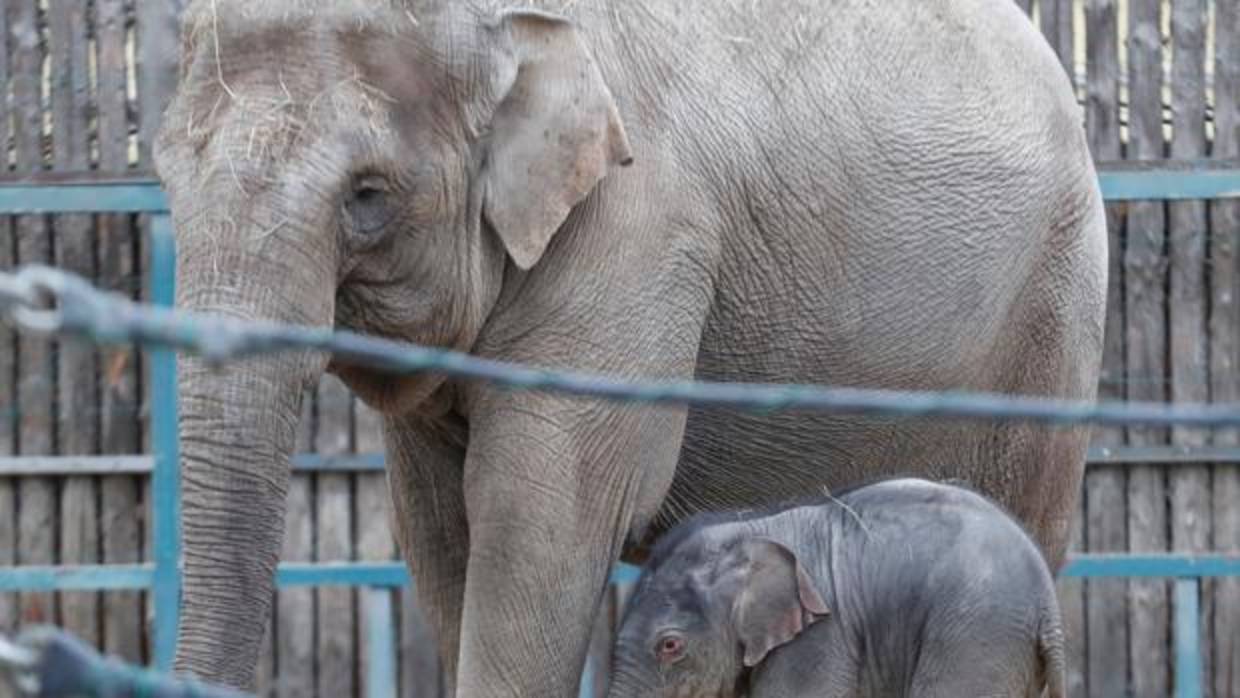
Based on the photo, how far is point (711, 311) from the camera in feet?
20.4

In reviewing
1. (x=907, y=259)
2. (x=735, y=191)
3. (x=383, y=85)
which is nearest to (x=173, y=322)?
(x=383, y=85)

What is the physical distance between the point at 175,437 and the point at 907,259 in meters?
3.85

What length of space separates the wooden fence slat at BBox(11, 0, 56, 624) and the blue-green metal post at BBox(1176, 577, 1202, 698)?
4059 mm

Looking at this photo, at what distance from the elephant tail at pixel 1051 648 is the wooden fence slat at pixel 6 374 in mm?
4638

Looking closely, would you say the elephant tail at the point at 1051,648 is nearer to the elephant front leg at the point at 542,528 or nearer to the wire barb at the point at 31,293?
the elephant front leg at the point at 542,528

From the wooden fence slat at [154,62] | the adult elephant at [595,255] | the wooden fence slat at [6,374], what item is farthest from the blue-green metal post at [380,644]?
the adult elephant at [595,255]

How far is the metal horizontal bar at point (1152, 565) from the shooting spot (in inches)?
378

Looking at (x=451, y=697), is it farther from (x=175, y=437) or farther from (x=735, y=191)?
(x=175, y=437)

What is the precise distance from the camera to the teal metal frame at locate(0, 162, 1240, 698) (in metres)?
9.50

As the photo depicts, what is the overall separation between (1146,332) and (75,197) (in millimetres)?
3863

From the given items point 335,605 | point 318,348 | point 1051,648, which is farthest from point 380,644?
point 318,348

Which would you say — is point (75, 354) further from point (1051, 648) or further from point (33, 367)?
point (1051, 648)

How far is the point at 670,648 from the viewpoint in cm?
629

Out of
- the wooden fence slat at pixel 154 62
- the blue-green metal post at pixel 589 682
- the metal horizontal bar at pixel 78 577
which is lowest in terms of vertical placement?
the blue-green metal post at pixel 589 682
